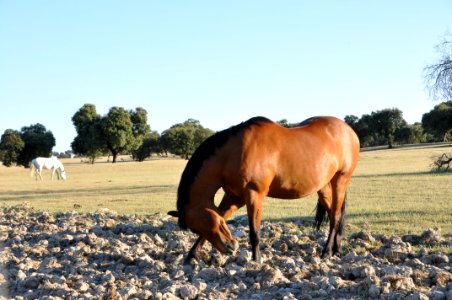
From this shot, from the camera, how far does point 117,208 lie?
14680mm

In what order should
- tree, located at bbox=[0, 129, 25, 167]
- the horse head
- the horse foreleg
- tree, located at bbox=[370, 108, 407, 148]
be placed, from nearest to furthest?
the horse head
the horse foreleg
tree, located at bbox=[0, 129, 25, 167]
tree, located at bbox=[370, 108, 407, 148]

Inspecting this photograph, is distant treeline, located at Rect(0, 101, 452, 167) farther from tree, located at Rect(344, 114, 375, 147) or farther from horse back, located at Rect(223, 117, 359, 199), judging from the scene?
horse back, located at Rect(223, 117, 359, 199)

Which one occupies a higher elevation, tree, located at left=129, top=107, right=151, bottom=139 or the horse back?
tree, located at left=129, top=107, right=151, bottom=139

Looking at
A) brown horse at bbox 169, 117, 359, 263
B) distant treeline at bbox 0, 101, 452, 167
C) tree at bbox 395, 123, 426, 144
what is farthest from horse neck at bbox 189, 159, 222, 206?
tree at bbox 395, 123, 426, 144

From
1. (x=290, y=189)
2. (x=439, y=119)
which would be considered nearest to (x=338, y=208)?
(x=290, y=189)

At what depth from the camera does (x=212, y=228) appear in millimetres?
5816

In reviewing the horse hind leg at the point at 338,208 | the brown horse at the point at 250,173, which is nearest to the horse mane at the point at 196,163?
the brown horse at the point at 250,173

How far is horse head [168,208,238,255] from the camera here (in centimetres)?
581

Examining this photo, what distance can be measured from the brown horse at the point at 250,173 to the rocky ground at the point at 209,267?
450mm

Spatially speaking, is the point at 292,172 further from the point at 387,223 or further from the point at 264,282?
the point at 387,223

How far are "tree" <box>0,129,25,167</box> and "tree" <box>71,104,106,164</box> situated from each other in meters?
6.57

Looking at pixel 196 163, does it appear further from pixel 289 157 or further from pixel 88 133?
pixel 88 133

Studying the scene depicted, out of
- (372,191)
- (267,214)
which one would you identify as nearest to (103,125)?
(372,191)

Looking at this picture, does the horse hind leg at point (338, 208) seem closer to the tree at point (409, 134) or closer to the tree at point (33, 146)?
the tree at point (33, 146)
